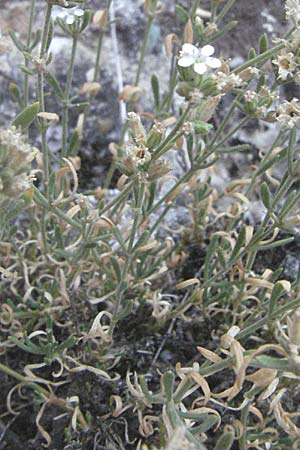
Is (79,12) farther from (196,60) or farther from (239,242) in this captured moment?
(239,242)

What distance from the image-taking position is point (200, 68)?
1201mm

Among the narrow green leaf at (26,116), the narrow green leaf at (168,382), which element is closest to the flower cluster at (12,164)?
the narrow green leaf at (26,116)

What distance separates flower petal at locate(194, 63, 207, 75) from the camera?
46.7 inches

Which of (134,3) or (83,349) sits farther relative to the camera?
(134,3)

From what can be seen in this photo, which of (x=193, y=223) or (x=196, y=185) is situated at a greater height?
(x=196, y=185)

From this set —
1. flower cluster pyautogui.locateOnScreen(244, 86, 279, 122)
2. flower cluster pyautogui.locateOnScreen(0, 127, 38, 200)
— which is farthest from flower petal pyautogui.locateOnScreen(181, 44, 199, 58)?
flower cluster pyautogui.locateOnScreen(0, 127, 38, 200)

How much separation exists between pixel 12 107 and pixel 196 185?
91cm

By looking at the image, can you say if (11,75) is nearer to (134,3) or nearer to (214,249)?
(134,3)

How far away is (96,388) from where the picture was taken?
165 centimetres

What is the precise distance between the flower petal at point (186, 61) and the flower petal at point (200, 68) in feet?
0.04

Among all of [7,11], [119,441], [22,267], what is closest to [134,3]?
[7,11]

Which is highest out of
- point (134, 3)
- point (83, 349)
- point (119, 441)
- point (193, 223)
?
point (134, 3)

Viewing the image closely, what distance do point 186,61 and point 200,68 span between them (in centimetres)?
3

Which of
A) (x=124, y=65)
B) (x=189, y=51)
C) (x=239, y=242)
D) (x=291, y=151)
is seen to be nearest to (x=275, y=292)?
(x=239, y=242)
